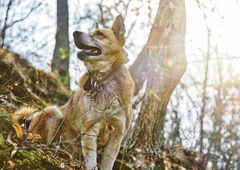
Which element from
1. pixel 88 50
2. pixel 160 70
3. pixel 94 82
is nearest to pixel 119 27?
pixel 88 50

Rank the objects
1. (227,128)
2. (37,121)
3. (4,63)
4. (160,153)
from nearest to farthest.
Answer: (37,121) → (160,153) → (4,63) → (227,128)

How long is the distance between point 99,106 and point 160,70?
6.47 ft

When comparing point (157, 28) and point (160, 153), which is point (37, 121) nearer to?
point (160, 153)

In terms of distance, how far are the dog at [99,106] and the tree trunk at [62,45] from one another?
232 inches

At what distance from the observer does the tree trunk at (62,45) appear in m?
11.4

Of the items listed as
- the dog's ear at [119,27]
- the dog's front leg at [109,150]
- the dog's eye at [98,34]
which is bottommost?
the dog's front leg at [109,150]

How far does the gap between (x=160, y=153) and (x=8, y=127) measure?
3.41m

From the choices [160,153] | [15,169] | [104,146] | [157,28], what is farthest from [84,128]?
[157,28]

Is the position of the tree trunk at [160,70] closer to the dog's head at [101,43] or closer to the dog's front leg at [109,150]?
the dog's front leg at [109,150]

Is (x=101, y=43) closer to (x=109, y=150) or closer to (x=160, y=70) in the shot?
(x=109, y=150)

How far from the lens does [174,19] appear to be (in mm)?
6441

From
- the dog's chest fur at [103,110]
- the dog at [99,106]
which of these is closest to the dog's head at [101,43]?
the dog at [99,106]

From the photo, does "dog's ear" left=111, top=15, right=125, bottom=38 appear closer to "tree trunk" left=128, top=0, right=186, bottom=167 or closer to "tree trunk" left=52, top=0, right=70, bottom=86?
"tree trunk" left=128, top=0, right=186, bottom=167

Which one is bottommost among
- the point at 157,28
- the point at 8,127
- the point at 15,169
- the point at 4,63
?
the point at 15,169
